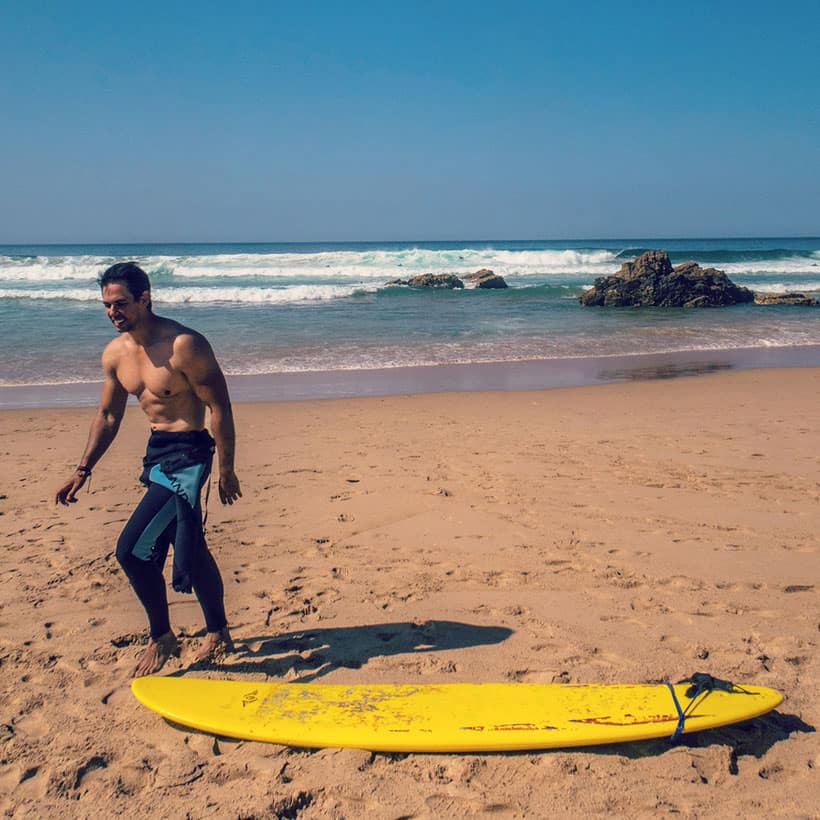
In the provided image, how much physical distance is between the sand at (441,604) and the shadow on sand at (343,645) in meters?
0.01

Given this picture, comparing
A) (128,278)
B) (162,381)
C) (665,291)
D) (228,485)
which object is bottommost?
(228,485)

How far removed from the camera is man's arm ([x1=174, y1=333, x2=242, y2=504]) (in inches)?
120

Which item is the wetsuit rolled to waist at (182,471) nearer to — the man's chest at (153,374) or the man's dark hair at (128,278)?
the man's chest at (153,374)

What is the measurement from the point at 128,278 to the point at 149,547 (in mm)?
1108

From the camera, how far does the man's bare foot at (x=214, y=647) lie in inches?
134

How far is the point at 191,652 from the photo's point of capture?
346cm

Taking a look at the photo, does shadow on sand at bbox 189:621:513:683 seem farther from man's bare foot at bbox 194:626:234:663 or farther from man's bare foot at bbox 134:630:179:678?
man's bare foot at bbox 134:630:179:678

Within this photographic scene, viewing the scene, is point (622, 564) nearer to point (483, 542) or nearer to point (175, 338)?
point (483, 542)

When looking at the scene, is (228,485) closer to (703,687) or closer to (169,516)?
(169,516)

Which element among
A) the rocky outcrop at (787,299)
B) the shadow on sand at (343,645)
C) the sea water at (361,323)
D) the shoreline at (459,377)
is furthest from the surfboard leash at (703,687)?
the rocky outcrop at (787,299)

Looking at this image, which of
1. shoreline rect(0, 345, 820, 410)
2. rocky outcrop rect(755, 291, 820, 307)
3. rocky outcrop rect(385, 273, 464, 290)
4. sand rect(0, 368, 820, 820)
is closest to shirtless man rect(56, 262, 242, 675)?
sand rect(0, 368, 820, 820)

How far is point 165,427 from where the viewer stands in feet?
10.3

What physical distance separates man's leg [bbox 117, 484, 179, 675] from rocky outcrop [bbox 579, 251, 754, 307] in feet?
69.5

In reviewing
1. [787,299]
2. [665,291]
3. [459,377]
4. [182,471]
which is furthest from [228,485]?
[787,299]
